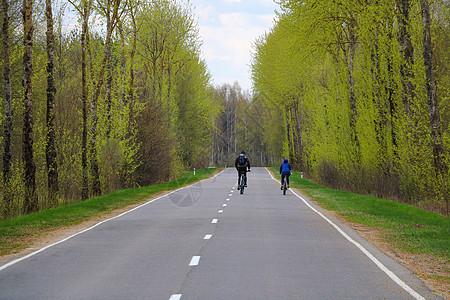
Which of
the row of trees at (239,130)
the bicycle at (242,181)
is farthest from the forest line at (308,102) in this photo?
the row of trees at (239,130)

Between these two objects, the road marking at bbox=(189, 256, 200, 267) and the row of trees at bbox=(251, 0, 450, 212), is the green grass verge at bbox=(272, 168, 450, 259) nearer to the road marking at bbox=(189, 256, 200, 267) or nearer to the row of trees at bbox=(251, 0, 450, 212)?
the row of trees at bbox=(251, 0, 450, 212)

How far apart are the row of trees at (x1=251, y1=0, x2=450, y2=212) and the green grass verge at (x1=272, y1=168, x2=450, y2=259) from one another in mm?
1251

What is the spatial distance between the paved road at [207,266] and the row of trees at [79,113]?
6239 mm

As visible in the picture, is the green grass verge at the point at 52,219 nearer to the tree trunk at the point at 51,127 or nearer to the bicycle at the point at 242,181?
the tree trunk at the point at 51,127

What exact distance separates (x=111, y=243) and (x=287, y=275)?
16.6ft

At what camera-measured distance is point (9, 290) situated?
7629 mm

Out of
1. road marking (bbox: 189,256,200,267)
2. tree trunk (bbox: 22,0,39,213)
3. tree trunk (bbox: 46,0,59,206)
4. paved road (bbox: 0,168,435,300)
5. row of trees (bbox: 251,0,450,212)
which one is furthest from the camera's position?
tree trunk (bbox: 46,0,59,206)

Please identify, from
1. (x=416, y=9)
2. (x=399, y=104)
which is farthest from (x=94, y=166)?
(x=416, y=9)

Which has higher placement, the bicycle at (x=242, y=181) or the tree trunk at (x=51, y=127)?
the tree trunk at (x=51, y=127)

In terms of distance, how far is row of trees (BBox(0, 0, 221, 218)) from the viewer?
19.9 m

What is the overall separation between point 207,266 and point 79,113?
2146 centimetres

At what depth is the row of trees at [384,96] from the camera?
19.3m

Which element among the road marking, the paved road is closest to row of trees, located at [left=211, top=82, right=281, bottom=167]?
the paved road

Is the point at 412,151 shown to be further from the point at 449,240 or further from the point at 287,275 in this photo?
the point at 287,275
